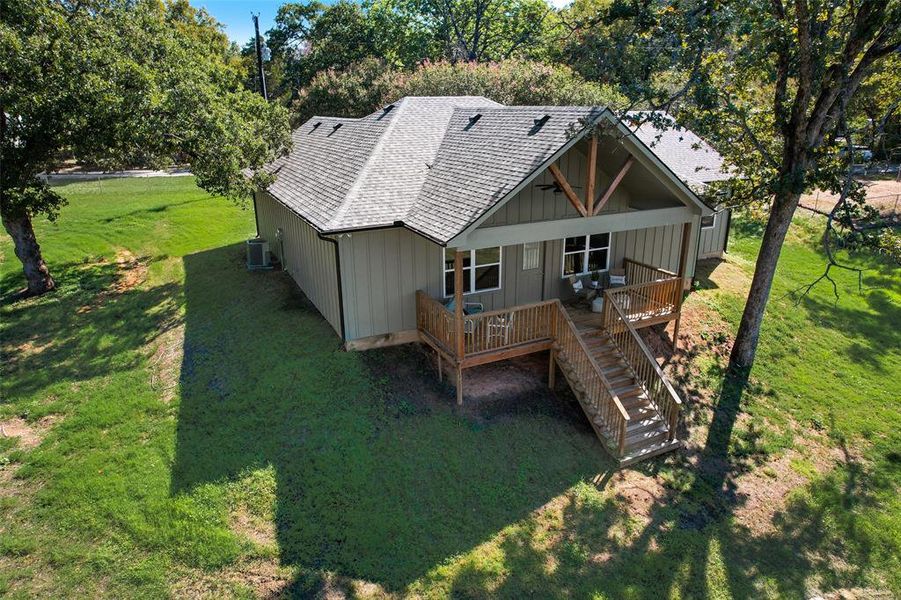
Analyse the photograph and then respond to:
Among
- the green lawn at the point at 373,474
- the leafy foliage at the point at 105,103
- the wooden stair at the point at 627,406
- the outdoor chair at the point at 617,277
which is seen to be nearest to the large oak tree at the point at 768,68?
the outdoor chair at the point at 617,277

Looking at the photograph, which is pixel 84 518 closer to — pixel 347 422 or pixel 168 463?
pixel 168 463

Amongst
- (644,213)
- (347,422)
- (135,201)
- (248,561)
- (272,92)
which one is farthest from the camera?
(272,92)

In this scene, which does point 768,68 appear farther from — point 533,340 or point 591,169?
point 533,340

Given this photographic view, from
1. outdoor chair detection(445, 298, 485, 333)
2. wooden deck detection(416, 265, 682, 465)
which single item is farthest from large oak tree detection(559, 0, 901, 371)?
outdoor chair detection(445, 298, 485, 333)

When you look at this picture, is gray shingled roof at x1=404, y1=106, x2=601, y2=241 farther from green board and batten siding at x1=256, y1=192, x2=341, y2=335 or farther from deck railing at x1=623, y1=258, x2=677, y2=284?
deck railing at x1=623, y1=258, x2=677, y2=284

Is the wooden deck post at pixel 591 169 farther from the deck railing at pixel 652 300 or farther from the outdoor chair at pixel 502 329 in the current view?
the outdoor chair at pixel 502 329

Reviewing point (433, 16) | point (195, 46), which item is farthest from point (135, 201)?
point (433, 16)
